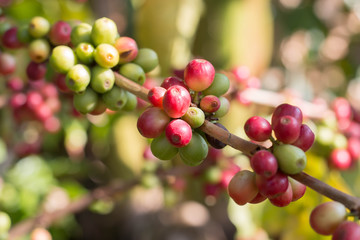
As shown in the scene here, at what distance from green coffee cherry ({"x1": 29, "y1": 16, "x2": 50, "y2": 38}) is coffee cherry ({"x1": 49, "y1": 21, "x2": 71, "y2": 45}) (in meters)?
0.02

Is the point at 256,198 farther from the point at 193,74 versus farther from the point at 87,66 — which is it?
the point at 87,66

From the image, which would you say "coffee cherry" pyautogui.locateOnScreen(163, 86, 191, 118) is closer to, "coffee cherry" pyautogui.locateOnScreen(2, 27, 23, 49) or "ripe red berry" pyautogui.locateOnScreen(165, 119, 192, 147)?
"ripe red berry" pyautogui.locateOnScreen(165, 119, 192, 147)

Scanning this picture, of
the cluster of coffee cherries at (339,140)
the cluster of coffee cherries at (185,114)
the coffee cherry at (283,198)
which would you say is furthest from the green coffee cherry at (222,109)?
the cluster of coffee cherries at (339,140)

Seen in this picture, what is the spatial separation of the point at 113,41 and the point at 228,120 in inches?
25.1

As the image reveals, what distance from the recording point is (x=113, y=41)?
0.46 metres

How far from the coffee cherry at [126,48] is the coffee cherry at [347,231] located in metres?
0.28

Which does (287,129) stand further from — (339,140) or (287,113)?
(339,140)

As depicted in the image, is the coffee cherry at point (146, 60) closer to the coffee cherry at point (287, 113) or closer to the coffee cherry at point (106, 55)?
the coffee cherry at point (106, 55)

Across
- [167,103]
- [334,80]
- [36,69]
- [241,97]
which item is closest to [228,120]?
[241,97]

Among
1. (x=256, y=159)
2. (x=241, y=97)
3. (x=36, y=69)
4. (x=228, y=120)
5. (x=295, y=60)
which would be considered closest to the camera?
(x=256, y=159)

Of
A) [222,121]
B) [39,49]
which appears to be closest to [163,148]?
[39,49]

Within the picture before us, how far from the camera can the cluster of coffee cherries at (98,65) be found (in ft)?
1.41

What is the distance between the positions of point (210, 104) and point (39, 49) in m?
0.26

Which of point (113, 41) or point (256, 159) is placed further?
point (113, 41)
